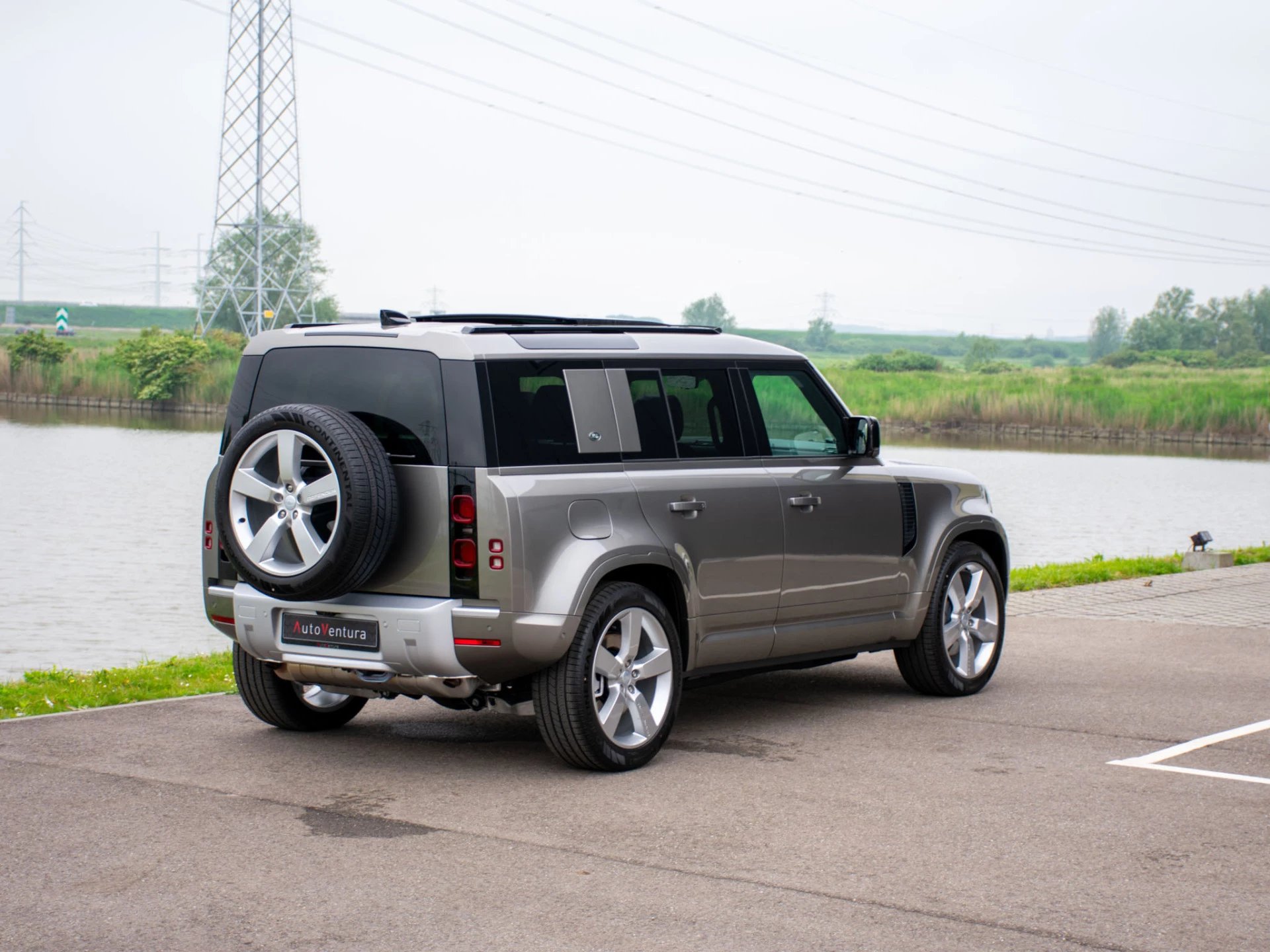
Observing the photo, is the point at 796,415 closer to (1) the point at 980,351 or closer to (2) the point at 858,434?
(2) the point at 858,434

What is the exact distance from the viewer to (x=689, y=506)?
309 inches

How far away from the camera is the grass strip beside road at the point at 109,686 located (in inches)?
358

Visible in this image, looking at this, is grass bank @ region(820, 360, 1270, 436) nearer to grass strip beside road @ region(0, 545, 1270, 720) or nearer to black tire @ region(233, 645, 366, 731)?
grass strip beside road @ region(0, 545, 1270, 720)

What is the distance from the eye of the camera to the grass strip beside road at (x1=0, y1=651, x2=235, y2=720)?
9102 millimetres

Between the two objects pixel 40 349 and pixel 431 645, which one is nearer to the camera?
pixel 431 645

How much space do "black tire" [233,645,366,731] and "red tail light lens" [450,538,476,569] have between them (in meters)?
1.55

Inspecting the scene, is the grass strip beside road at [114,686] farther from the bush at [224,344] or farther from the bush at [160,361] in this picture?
the bush at [224,344]

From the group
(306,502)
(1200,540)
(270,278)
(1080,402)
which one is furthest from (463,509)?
(270,278)

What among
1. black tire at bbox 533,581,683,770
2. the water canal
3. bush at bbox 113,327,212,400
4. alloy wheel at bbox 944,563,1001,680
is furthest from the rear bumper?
bush at bbox 113,327,212,400

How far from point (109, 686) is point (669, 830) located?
4722 mm

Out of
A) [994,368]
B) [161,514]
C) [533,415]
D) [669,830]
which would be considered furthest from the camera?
[994,368]

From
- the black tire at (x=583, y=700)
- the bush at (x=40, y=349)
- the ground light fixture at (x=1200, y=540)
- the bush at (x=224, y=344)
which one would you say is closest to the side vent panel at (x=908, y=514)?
the black tire at (x=583, y=700)

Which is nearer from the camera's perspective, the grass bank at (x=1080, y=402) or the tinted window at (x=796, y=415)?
the tinted window at (x=796, y=415)

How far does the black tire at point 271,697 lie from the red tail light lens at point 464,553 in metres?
1.55
